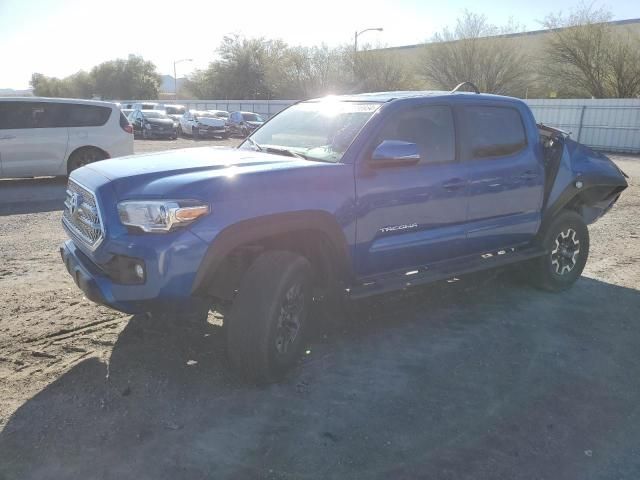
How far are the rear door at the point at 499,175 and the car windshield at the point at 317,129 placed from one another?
96 cm

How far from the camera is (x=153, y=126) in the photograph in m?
26.2

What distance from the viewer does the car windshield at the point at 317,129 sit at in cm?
402

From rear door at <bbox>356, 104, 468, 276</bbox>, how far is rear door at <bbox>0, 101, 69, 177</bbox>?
29.4 ft

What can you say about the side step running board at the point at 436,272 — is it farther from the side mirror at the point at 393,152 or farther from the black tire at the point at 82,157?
the black tire at the point at 82,157

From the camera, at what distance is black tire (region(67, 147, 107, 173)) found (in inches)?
441

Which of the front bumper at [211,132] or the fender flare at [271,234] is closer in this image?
the fender flare at [271,234]

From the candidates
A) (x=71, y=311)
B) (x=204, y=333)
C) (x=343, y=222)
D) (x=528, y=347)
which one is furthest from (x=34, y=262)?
(x=528, y=347)

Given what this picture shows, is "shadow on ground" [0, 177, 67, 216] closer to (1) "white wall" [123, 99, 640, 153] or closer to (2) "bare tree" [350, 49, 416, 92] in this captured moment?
(1) "white wall" [123, 99, 640, 153]

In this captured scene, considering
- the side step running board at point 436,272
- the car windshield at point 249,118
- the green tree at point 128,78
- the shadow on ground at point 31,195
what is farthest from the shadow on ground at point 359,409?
the green tree at point 128,78

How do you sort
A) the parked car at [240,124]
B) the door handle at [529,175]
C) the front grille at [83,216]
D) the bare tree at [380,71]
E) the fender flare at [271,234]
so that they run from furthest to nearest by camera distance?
the bare tree at [380,71] → the parked car at [240,124] → the door handle at [529,175] → the front grille at [83,216] → the fender flare at [271,234]

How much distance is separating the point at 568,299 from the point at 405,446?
10.6 ft

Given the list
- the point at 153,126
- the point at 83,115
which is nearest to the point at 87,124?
the point at 83,115

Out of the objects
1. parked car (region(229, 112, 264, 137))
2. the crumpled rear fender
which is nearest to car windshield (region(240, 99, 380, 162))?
the crumpled rear fender

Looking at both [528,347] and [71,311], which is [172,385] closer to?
[71,311]
